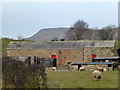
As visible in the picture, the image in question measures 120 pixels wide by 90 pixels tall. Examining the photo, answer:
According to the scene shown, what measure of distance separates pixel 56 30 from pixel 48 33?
395 cm

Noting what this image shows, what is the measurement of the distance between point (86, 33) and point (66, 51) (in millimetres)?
32402

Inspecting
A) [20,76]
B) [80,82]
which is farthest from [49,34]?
[20,76]

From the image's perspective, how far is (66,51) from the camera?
36.0 m

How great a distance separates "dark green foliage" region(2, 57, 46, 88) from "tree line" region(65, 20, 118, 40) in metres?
53.6

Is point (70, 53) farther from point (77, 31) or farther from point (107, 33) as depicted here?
point (107, 33)

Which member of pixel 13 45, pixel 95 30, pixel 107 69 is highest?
pixel 95 30

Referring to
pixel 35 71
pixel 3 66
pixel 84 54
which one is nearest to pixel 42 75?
pixel 35 71

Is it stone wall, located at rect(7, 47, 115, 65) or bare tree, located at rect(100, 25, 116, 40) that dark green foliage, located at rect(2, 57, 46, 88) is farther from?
bare tree, located at rect(100, 25, 116, 40)

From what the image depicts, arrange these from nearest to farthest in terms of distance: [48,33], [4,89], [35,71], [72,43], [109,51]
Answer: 1. [4,89]
2. [35,71]
3. [109,51]
4. [72,43]
5. [48,33]

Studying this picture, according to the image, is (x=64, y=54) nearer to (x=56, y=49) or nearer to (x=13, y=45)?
(x=56, y=49)

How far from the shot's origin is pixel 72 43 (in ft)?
123

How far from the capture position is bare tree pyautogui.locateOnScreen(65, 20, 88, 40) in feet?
215

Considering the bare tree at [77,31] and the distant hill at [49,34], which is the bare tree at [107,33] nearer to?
the bare tree at [77,31]

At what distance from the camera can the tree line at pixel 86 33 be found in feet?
216
